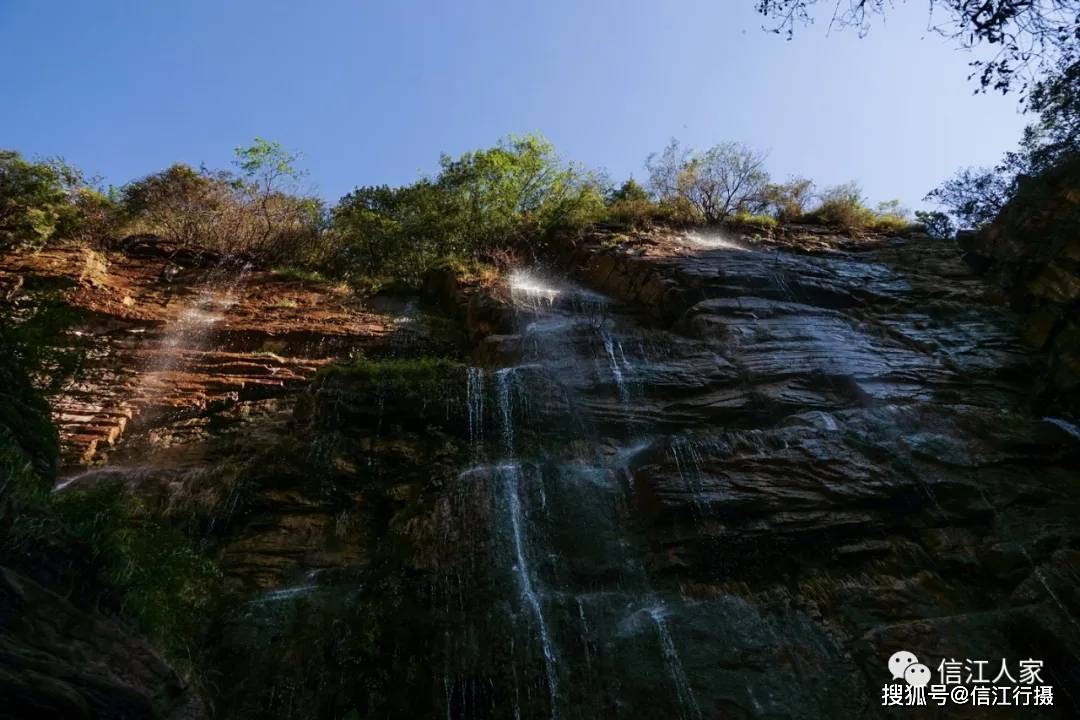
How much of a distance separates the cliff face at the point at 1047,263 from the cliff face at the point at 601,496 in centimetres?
62

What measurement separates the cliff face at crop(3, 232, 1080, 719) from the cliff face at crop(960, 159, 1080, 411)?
621 millimetres

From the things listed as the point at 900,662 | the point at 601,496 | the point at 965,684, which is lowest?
the point at 965,684

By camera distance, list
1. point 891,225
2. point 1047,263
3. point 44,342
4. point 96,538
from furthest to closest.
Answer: point 891,225 < point 1047,263 < point 44,342 < point 96,538

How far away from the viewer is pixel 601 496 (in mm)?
9445

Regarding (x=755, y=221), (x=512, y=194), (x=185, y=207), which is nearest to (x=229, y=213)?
(x=185, y=207)

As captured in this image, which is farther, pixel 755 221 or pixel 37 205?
pixel 755 221

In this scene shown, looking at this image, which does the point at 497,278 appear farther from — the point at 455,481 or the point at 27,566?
the point at 27,566

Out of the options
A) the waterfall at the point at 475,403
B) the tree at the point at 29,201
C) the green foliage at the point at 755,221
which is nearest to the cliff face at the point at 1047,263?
the green foliage at the point at 755,221

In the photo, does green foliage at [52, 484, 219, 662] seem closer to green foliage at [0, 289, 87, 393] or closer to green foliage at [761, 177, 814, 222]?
green foliage at [0, 289, 87, 393]

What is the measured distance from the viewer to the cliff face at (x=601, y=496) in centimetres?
715

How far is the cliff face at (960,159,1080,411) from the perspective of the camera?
12.0 metres

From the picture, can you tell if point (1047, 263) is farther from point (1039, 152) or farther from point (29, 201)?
point (29, 201)

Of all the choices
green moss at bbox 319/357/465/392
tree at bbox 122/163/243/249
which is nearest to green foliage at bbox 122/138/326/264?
tree at bbox 122/163/243/249

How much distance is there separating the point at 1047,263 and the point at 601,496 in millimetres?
12929
